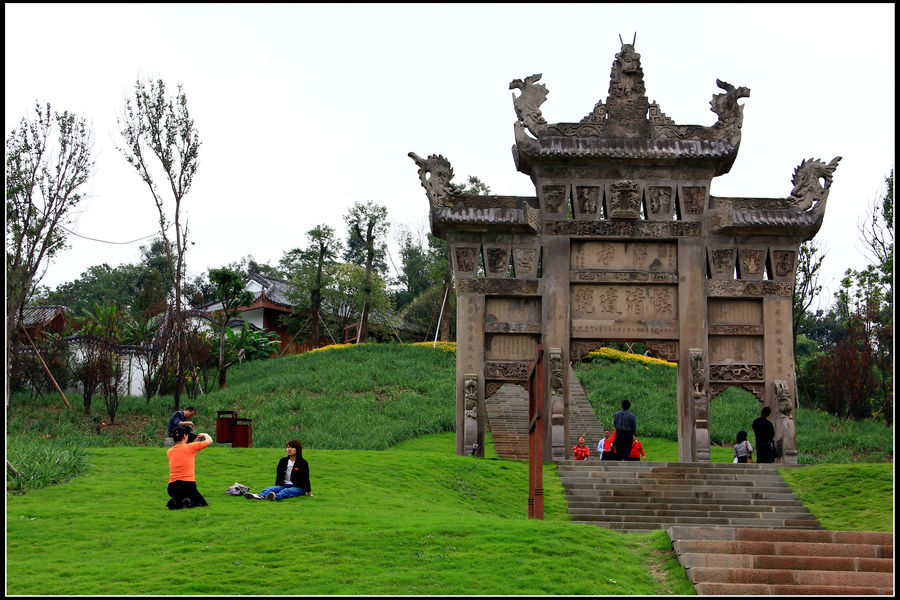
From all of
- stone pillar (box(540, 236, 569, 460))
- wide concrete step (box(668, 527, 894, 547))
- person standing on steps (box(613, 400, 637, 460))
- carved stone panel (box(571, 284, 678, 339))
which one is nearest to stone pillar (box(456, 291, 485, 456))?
stone pillar (box(540, 236, 569, 460))

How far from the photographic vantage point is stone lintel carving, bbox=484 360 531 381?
22328 mm

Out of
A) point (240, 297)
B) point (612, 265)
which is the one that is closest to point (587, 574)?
point (612, 265)

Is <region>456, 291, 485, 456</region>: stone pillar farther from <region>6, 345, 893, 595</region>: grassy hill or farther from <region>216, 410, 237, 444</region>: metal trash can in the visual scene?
<region>216, 410, 237, 444</region>: metal trash can

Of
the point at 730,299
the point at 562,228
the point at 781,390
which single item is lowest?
the point at 781,390

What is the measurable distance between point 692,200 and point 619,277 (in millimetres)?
2492

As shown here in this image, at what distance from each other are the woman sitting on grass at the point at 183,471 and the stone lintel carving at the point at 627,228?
1111 cm

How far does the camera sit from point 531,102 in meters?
23.2

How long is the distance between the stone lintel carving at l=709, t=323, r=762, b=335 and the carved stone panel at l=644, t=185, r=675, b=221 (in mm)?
2664

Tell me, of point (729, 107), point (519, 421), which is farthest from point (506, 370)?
point (519, 421)

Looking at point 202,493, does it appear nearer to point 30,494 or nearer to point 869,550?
point 30,494

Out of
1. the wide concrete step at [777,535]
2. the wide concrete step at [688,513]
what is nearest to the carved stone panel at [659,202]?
the wide concrete step at [688,513]

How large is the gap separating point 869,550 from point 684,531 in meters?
2.22

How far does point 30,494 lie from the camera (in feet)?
49.5

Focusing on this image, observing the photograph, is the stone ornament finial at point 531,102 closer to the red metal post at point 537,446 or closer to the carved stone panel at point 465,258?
the carved stone panel at point 465,258
